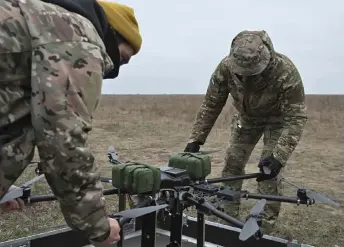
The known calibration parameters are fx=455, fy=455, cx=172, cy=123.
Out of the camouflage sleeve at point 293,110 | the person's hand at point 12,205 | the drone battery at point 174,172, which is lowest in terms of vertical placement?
the person's hand at point 12,205

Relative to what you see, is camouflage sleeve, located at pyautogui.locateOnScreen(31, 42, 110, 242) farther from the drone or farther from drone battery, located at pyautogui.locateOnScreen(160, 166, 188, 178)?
drone battery, located at pyautogui.locateOnScreen(160, 166, 188, 178)

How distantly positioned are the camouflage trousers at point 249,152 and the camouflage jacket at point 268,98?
0.33 ft

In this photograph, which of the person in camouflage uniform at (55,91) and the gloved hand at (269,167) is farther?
the gloved hand at (269,167)

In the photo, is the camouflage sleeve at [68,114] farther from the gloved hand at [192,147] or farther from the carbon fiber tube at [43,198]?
the gloved hand at [192,147]

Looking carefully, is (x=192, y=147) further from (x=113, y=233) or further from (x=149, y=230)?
(x=113, y=233)

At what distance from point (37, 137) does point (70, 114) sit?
16cm

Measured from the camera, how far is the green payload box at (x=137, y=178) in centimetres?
288

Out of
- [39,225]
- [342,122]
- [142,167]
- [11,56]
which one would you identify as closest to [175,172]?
[142,167]

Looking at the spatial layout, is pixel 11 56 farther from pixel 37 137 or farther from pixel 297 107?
pixel 297 107

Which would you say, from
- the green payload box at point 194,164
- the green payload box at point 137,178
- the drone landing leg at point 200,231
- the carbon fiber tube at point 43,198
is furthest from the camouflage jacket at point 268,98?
the carbon fiber tube at point 43,198

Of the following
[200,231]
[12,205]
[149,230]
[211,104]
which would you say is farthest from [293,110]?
[12,205]

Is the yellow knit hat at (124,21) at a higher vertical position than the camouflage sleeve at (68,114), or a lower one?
higher

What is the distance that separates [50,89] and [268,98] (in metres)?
3.26

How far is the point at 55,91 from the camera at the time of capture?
1612 mm
